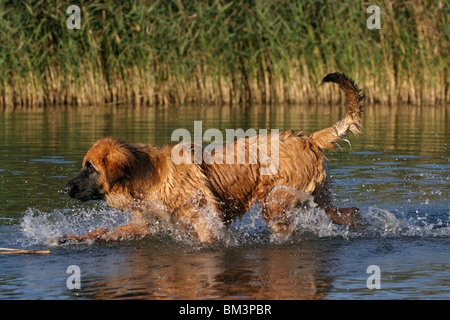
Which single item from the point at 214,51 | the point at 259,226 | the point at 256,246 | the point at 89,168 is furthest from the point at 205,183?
the point at 214,51

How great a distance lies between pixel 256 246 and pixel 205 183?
792 mm

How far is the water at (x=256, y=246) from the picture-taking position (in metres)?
5.36

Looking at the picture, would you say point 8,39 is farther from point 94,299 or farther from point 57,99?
point 94,299

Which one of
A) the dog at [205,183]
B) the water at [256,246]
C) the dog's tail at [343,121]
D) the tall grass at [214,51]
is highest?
the tall grass at [214,51]

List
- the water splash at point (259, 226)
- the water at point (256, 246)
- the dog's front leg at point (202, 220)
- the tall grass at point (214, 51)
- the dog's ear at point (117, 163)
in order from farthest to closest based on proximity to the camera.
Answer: the tall grass at point (214, 51)
the water splash at point (259, 226)
the dog's front leg at point (202, 220)
the dog's ear at point (117, 163)
the water at point (256, 246)

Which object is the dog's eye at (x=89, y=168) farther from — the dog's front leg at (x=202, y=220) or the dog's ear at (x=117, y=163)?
the dog's front leg at (x=202, y=220)

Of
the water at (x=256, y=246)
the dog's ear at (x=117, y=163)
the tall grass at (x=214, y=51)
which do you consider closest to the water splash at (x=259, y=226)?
the water at (x=256, y=246)

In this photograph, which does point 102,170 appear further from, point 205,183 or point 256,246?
point 256,246

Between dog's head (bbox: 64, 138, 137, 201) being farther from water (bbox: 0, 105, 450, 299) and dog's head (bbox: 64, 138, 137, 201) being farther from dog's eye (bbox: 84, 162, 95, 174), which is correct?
water (bbox: 0, 105, 450, 299)

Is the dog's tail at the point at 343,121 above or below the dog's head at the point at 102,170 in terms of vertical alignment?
above

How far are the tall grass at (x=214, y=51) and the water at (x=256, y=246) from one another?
21.7 ft

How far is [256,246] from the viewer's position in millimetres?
6727
